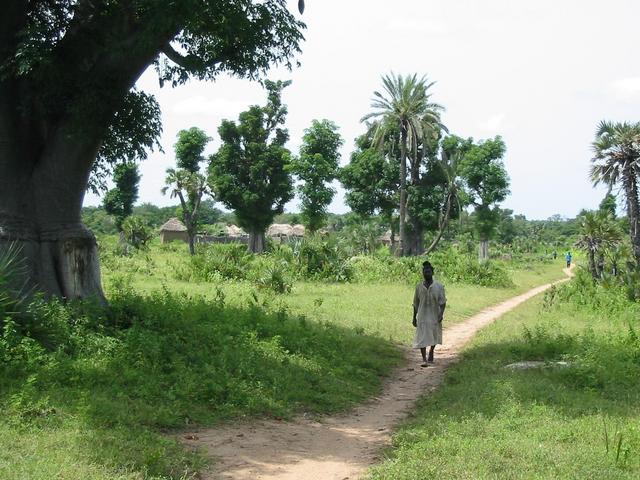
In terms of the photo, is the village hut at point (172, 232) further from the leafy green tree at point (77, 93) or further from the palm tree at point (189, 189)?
the leafy green tree at point (77, 93)

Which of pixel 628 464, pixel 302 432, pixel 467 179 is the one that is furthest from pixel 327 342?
pixel 467 179

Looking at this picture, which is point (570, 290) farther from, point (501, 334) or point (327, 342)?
point (327, 342)

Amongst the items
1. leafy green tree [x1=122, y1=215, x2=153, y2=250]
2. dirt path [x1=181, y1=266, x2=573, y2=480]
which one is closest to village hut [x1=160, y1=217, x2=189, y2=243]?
leafy green tree [x1=122, y1=215, x2=153, y2=250]

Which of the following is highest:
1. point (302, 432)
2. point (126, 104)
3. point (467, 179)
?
point (467, 179)

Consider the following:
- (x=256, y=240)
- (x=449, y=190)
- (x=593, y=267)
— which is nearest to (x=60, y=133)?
(x=593, y=267)

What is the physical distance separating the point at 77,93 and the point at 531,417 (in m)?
7.39

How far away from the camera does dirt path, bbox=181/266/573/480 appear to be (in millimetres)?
5969

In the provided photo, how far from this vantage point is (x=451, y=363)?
38.8ft

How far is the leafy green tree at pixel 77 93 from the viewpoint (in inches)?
384

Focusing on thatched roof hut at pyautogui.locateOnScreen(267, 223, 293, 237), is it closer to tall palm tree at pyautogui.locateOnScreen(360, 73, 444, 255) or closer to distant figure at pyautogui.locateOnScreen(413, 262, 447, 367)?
tall palm tree at pyautogui.locateOnScreen(360, 73, 444, 255)

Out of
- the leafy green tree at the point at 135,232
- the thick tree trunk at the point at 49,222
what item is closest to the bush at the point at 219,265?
the thick tree trunk at the point at 49,222

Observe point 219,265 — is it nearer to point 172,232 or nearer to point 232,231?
point 172,232

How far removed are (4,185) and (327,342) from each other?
563cm

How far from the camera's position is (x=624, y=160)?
85.5 ft
